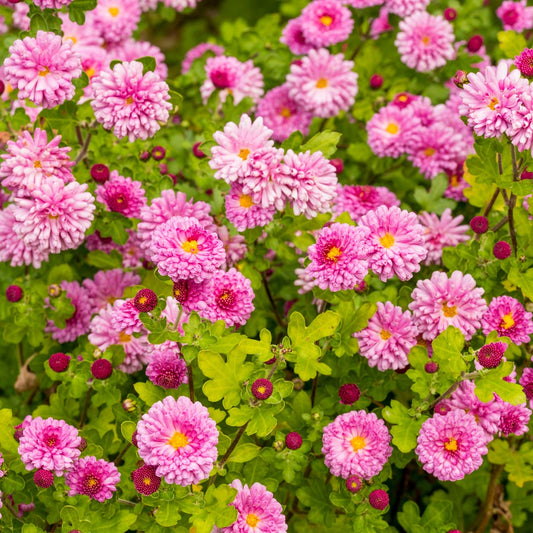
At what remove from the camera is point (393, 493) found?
2879 millimetres

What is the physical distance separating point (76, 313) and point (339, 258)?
1113mm

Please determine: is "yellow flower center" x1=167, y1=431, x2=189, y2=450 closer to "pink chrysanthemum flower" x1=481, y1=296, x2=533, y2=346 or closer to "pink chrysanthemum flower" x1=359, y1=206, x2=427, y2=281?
"pink chrysanthemum flower" x1=359, y1=206, x2=427, y2=281

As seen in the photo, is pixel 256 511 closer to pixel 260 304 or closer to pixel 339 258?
pixel 339 258

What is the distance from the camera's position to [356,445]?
212 cm

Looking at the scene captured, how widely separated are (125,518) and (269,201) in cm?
96

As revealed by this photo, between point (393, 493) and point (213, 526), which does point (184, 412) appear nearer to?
point (213, 526)

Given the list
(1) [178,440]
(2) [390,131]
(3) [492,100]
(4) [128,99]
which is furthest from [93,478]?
(2) [390,131]

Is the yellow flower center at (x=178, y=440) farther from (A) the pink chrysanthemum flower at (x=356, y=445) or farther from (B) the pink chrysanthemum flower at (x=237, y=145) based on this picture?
(B) the pink chrysanthemum flower at (x=237, y=145)

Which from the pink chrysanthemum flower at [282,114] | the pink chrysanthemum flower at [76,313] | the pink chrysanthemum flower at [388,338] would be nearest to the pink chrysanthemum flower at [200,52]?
the pink chrysanthemum flower at [282,114]

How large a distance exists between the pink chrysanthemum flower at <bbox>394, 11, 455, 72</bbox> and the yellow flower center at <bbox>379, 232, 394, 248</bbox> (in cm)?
128

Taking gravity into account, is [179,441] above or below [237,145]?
below

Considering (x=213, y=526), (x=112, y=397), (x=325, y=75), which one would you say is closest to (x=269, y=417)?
(x=213, y=526)

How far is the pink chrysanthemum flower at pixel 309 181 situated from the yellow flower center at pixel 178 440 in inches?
28.4

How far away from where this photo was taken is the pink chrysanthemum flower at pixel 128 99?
220 centimetres
